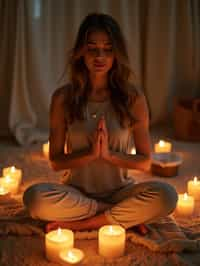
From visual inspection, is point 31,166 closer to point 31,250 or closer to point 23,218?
point 23,218

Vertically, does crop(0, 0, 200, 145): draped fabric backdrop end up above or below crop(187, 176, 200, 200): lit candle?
above

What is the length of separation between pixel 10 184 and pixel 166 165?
0.87 meters

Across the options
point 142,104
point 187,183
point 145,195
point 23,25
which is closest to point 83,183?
point 145,195

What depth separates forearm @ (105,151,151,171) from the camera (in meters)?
1.88

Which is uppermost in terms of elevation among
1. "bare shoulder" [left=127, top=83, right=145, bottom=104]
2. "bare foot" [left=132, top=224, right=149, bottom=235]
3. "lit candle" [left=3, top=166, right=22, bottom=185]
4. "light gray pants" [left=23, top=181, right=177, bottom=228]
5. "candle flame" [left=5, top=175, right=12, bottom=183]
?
"bare shoulder" [left=127, top=83, right=145, bottom=104]

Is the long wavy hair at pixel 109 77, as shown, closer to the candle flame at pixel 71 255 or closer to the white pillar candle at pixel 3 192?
the candle flame at pixel 71 255

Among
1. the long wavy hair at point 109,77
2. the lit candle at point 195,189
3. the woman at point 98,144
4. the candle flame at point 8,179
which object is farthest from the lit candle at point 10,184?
the lit candle at point 195,189

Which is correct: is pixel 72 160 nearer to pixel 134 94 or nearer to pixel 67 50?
pixel 134 94

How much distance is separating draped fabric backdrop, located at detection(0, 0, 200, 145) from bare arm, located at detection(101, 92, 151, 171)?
141cm

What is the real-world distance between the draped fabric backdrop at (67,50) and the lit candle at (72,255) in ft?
5.31

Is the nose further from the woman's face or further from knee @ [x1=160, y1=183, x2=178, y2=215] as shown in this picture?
knee @ [x1=160, y1=183, x2=178, y2=215]

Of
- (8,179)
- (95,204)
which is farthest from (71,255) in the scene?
(8,179)

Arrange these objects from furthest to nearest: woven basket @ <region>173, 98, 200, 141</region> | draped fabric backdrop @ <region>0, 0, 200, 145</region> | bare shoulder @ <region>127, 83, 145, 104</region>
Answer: woven basket @ <region>173, 98, 200, 141</region> < draped fabric backdrop @ <region>0, 0, 200, 145</region> < bare shoulder @ <region>127, 83, 145, 104</region>

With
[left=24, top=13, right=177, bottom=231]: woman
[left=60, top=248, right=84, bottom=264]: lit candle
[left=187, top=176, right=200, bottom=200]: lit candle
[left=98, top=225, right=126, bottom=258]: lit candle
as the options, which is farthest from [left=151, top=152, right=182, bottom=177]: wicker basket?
[left=60, top=248, right=84, bottom=264]: lit candle
